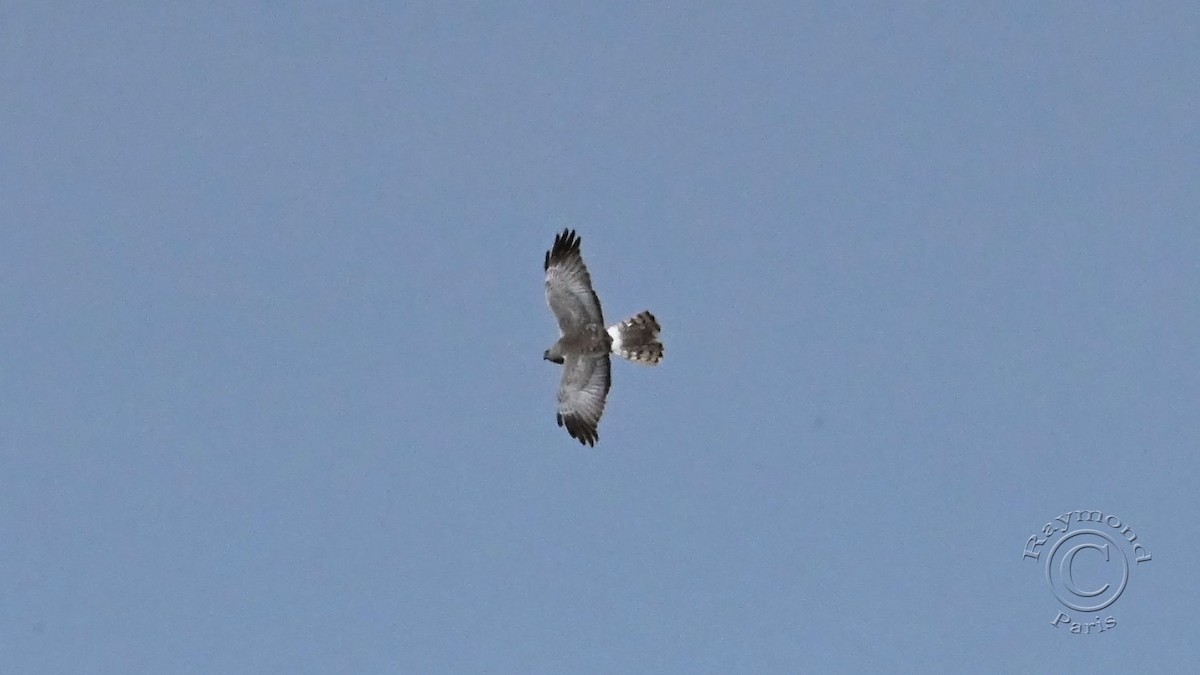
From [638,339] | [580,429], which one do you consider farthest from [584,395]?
[638,339]

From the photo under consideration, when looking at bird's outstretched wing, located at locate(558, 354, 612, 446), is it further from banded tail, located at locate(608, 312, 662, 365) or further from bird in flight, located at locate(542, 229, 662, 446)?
banded tail, located at locate(608, 312, 662, 365)

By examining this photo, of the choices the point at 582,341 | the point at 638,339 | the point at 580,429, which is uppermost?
the point at 638,339

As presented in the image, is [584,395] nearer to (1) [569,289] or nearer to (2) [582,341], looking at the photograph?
(2) [582,341]

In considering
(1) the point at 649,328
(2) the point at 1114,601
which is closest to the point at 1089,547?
(2) the point at 1114,601

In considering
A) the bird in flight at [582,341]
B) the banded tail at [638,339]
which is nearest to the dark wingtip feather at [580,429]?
the bird in flight at [582,341]

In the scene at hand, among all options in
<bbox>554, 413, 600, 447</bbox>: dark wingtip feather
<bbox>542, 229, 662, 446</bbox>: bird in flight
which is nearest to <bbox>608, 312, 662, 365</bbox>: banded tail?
<bbox>542, 229, 662, 446</bbox>: bird in flight

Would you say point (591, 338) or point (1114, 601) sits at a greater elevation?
point (591, 338)

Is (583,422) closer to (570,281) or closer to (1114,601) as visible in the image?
(570,281)
